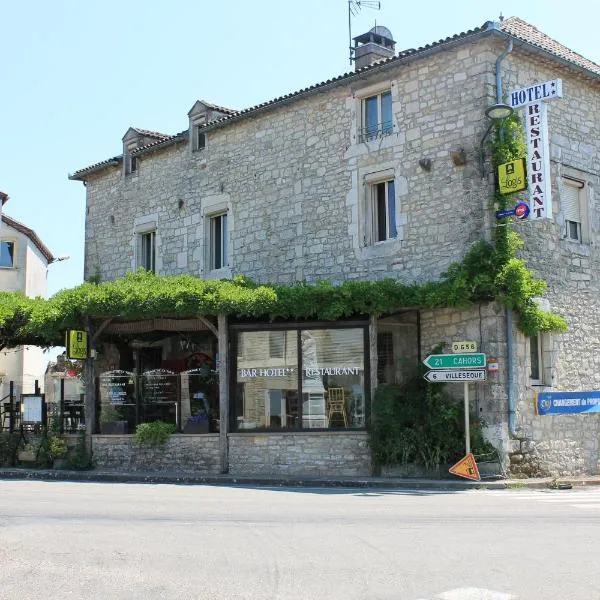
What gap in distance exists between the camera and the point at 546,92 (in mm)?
15680

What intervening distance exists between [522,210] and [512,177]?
0.64 metres

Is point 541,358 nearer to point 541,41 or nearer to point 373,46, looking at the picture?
point 541,41

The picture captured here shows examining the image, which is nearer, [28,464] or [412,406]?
[412,406]

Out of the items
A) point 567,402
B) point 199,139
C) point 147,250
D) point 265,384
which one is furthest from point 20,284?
point 567,402

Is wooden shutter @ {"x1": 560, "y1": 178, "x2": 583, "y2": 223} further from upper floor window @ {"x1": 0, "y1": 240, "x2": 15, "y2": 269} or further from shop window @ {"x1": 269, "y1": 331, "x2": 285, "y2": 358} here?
upper floor window @ {"x1": 0, "y1": 240, "x2": 15, "y2": 269}

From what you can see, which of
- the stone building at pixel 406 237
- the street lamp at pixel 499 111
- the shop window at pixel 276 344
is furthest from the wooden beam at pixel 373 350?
the street lamp at pixel 499 111

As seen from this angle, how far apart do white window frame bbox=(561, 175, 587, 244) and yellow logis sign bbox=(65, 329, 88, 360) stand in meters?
10.3

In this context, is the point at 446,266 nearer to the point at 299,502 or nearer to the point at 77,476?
the point at 299,502

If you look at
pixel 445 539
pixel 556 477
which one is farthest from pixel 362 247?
pixel 445 539

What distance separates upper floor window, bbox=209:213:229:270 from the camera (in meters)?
21.2

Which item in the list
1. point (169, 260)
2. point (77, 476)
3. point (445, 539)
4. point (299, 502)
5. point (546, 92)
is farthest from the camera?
point (169, 260)

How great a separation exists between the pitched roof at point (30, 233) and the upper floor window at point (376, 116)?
21.3m

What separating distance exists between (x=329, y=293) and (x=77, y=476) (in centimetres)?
642

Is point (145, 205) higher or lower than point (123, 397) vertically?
higher
